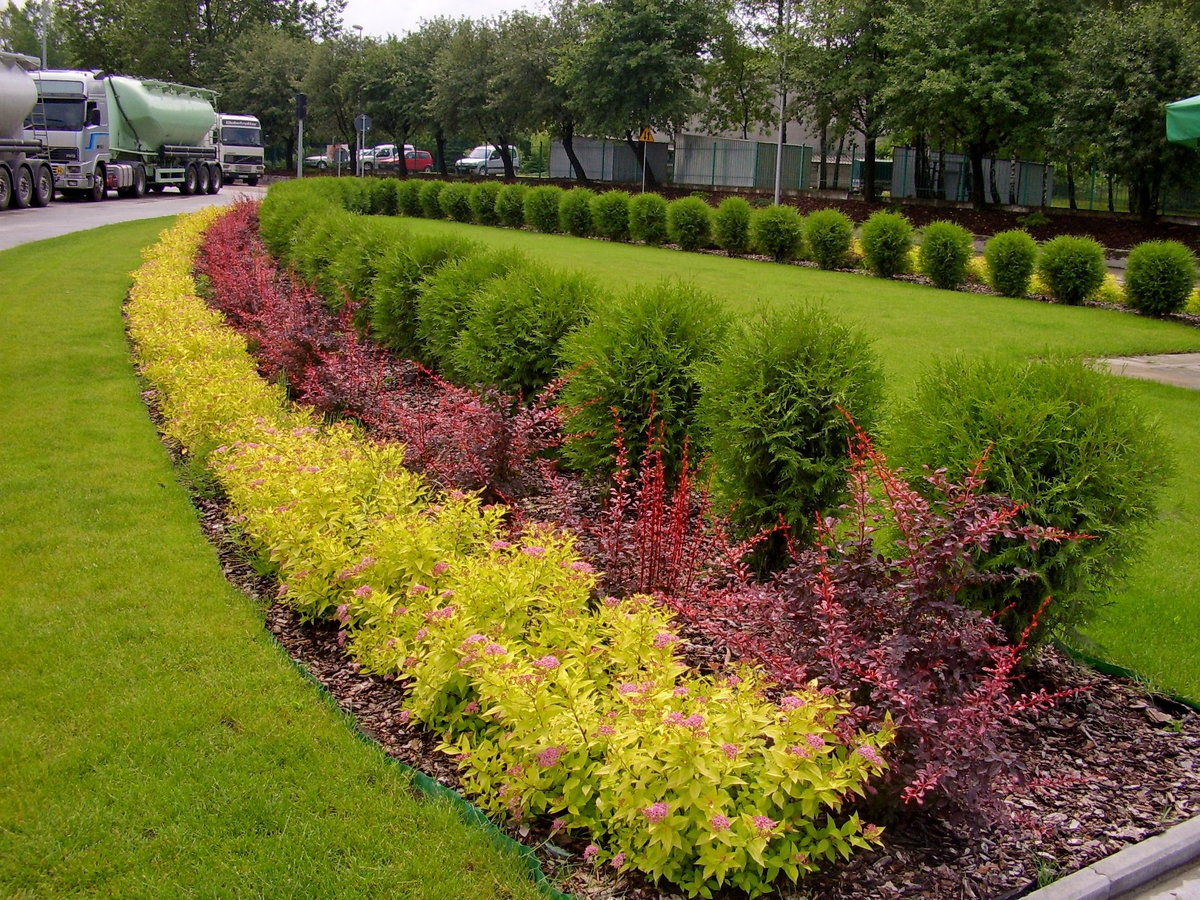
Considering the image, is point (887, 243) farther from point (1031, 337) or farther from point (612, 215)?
point (612, 215)

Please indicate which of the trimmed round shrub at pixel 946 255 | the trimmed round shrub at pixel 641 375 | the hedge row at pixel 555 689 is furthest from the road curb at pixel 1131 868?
the trimmed round shrub at pixel 946 255

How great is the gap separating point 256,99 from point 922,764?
60706mm

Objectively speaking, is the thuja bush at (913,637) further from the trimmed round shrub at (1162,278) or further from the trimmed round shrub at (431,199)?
the trimmed round shrub at (431,199)

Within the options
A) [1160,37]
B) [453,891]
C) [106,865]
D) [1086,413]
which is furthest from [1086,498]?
[1160,37]

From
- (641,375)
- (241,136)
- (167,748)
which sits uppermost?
(241,136)

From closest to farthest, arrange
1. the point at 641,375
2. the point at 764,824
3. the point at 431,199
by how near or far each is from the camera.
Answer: the point at 764,824 < the point at 641,375 < the point at 431,199

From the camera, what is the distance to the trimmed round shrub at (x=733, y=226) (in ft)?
72.7

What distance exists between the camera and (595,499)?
616 cm

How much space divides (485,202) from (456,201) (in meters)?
1.77

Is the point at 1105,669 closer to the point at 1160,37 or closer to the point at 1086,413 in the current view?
the point at 1086,413

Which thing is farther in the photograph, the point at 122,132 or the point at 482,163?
the point at 482,163

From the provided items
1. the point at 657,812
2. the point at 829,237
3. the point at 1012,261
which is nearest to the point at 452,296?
the point at 657,812

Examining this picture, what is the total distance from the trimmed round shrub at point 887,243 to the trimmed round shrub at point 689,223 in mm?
4985

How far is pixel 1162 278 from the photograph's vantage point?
15445mm
